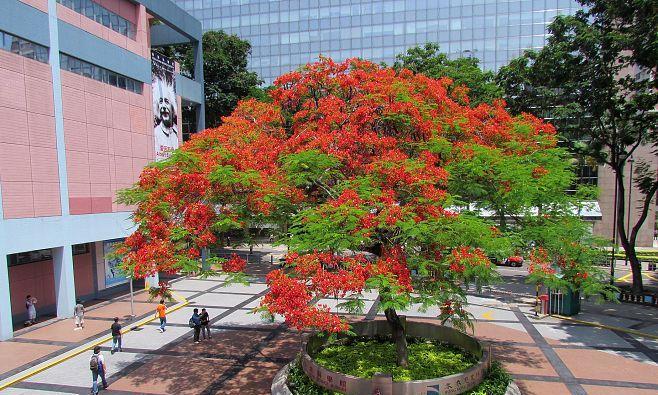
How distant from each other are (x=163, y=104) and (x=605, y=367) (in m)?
27.2

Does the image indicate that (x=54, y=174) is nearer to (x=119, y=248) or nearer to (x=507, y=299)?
(x=119, y=248)

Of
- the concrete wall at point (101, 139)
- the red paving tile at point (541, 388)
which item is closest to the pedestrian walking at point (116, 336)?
the concrete wall at point (101, 139)

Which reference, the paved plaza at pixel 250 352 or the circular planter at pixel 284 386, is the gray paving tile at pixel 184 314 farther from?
the circular planter at pixel 284 386

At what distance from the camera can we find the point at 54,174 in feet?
68.8

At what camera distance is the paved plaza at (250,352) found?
1375cm

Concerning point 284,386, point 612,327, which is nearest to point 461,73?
point 612,327

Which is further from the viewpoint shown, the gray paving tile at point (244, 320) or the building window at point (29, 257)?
the building window at point (29, 257)

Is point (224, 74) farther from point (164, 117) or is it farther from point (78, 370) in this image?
point (78, 370)

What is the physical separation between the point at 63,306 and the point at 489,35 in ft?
198

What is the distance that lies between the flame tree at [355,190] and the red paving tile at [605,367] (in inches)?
188

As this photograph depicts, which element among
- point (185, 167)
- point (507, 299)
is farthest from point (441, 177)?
point (507, 299)

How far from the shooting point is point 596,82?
23297 millimetres

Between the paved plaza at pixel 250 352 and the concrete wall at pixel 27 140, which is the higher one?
the concrete wall at pixel 27 140

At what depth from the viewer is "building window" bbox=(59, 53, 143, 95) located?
865 inches
